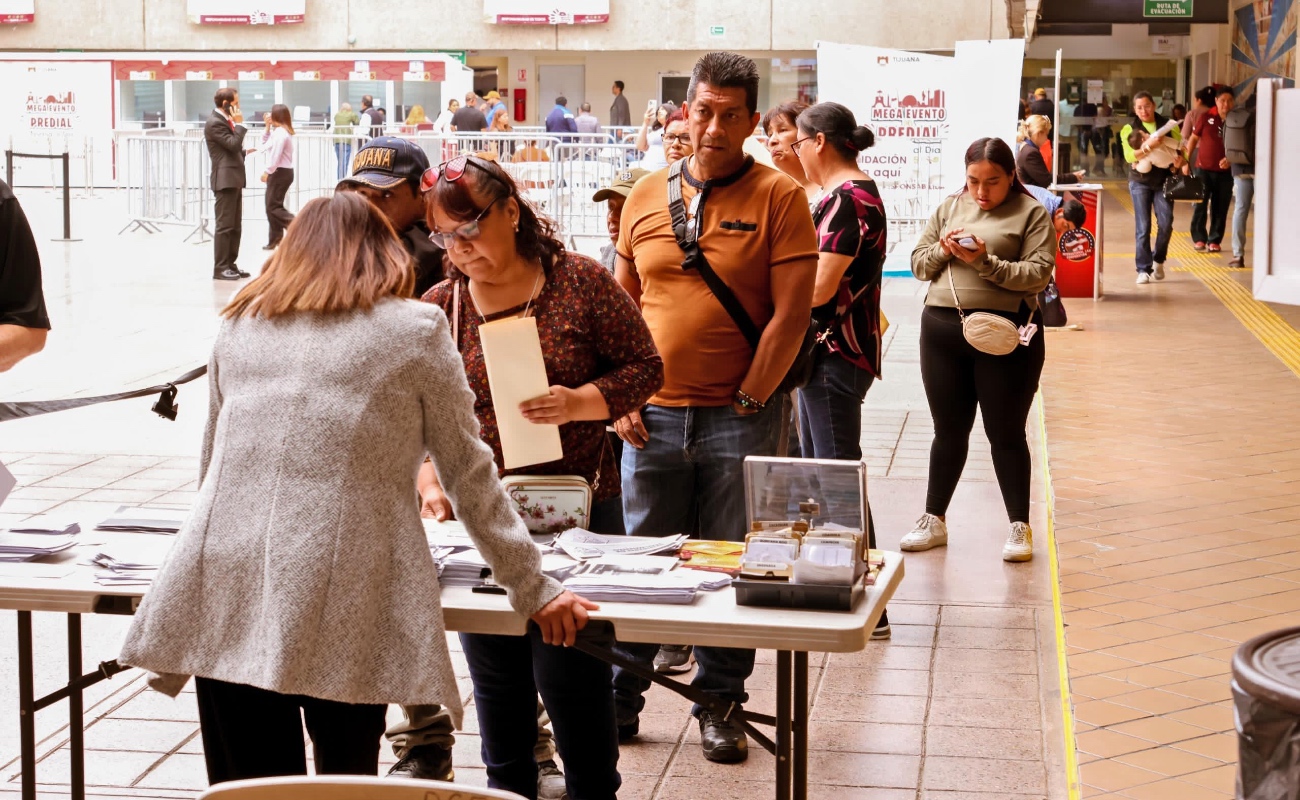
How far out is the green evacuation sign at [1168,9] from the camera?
2838 centimetres

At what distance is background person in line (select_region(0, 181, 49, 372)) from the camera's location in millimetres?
3719

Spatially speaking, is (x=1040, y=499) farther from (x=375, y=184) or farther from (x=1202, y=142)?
(x=1202, y=142)

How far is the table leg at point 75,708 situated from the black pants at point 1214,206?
56.2ft

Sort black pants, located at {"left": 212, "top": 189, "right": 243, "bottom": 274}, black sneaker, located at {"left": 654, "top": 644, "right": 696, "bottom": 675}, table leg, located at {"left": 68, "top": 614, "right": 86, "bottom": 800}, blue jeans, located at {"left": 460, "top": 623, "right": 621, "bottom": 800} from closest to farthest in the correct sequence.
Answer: blue jeans, located at {"left": 460, "top": 623, "right": 621, "bottom": 800}
table leg, located at {"left": 68, "top": 614, "right": 86, "bottom": 800}
black sneaker, located at {"left": 654, "top": 644, "right": 696, "bottom": 675}
black pants, located at {"left": 212, "top": 189, "right": 243, "bottom": 274}

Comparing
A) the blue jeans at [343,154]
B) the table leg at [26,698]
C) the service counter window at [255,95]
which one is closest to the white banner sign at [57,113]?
the service counter window at [255,95]

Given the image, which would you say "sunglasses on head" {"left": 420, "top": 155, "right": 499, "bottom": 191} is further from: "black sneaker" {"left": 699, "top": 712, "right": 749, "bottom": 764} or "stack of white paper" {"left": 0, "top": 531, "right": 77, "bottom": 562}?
"black sneaker" {"left": 699, "top": 712, "right": 749, "bottom": 764}

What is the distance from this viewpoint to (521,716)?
3.25m

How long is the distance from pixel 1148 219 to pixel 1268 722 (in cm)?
1472

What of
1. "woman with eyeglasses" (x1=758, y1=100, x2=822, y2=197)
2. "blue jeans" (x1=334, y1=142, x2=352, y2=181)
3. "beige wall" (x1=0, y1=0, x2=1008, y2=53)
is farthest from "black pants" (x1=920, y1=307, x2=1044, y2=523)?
"beige wall" (x1=0, y1=0, x2=1008, y2=53)

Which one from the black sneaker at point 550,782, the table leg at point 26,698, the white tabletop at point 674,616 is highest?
the white tabletop at point 674,616

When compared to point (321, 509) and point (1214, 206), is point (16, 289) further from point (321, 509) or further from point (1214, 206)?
point (1214, 206)

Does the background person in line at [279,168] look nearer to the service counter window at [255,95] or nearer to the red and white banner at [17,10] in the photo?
the service counter window at [255,95]

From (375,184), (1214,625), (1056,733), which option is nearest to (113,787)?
(375,184)

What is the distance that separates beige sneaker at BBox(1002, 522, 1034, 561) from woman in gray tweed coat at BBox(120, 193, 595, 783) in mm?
3776
